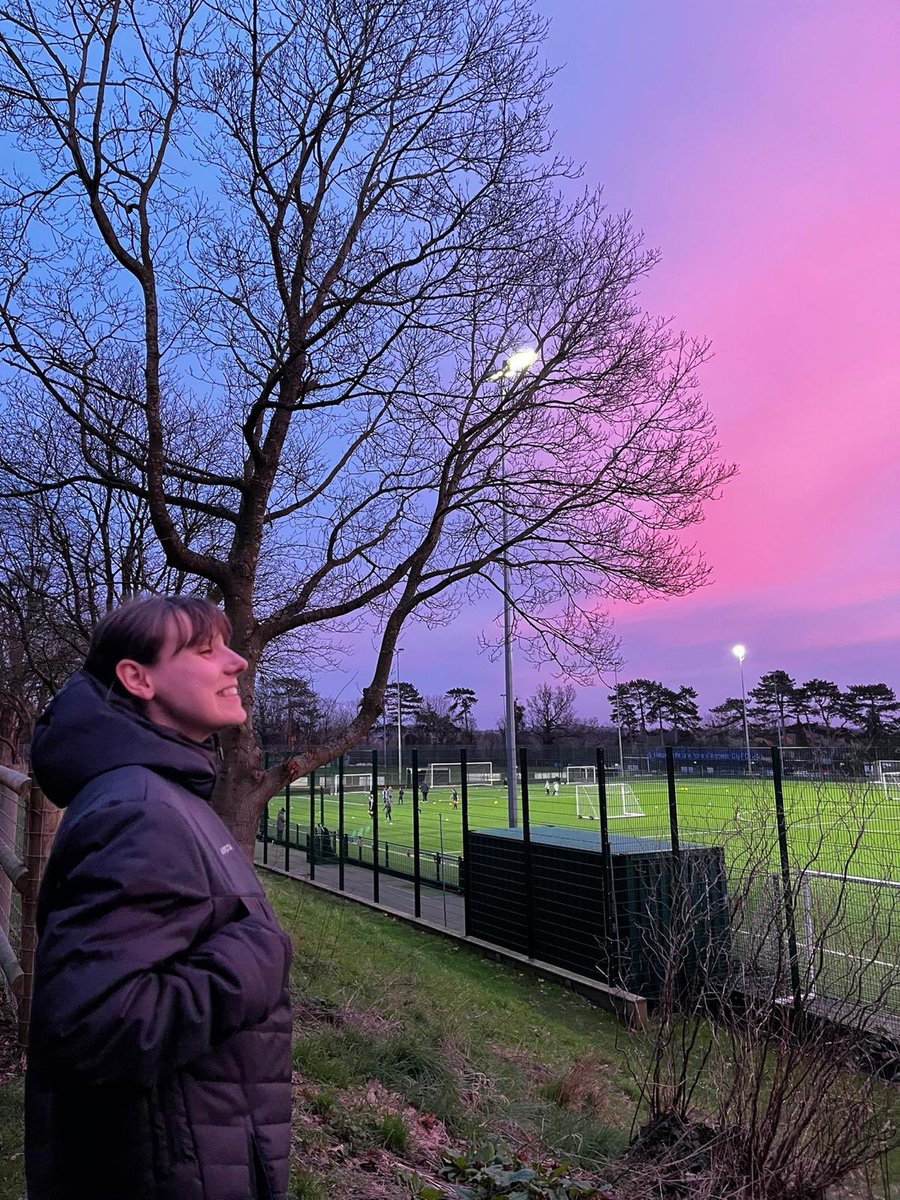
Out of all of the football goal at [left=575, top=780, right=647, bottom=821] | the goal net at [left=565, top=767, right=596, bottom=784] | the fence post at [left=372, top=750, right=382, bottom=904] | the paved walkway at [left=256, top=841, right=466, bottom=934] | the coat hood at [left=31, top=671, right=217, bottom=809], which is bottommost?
the paved walkway at [left=256, top=841, right=466, bottom=934]

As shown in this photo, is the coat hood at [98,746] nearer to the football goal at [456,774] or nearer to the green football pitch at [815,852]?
the green football pitch at [815,852]

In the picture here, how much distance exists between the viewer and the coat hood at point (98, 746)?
1461mm

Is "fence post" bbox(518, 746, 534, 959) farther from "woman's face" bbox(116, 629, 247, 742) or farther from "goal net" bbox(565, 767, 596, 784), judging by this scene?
"woman's face" bbox(116, 629, 247, 742)

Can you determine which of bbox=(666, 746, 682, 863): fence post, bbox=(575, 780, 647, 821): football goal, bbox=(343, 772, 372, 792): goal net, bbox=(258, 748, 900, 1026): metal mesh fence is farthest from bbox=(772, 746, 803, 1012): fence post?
bbox=(343, 772, 372, 792): goal net

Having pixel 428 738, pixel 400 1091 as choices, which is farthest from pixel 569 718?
pixel 400 1091

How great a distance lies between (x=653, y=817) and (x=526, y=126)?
703cm

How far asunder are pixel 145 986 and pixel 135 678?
0.54m

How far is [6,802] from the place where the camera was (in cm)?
526

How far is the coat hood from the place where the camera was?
1.46 meters

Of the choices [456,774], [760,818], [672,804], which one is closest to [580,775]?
[672,804]

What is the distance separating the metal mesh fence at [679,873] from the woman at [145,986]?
3284mm

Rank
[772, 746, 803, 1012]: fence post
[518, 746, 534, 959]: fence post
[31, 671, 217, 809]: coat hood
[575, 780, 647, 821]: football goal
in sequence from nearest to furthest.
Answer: [31, 671, 217, 809]: coat hood → [772, 746, 803, 1012]: fence post → [575, 780, 647, 821]: football goal → [518, 746, 534, 959]: fence post

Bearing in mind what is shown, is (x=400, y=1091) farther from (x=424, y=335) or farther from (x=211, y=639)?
(x=424, y=335)

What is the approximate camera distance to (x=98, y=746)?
1.46 m
